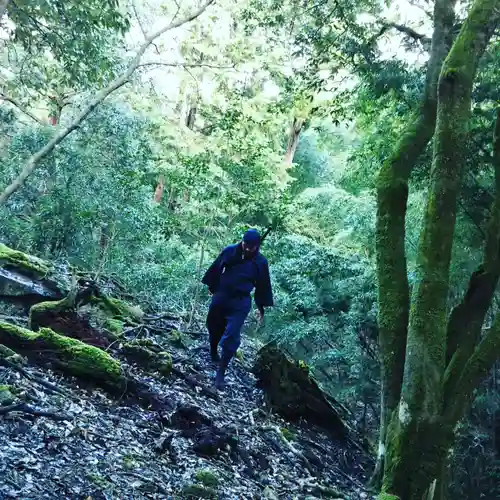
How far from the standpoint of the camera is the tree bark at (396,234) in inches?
206

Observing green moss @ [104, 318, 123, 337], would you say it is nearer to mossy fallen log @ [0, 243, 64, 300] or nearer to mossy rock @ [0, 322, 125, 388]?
mossy fallen log @ [0, 243, 64, 300]

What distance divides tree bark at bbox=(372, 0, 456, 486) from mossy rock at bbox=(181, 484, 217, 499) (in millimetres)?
1833

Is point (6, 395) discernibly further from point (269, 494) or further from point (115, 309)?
point (115, 309)

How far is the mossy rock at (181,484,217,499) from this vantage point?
164 inches

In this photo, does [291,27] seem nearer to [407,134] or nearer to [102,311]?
[407,134]

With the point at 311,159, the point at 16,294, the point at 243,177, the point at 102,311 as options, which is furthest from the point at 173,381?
the point at 311,159

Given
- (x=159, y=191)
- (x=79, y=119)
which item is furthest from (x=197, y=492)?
(x=159, y=191)

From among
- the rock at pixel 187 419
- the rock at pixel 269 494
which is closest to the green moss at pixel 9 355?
the rock at pixel 187 419

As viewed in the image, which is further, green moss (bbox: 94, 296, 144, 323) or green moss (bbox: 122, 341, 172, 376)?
green moss (bbox: 94, 296, 144, 323)

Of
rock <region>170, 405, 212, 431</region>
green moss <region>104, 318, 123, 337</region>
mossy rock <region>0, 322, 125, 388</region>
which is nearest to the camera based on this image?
rock <region>170, 405, 212, 431</region>

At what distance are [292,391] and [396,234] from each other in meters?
2.96

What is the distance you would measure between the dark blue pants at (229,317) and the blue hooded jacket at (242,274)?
0.10m

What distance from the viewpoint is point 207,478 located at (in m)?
4.47

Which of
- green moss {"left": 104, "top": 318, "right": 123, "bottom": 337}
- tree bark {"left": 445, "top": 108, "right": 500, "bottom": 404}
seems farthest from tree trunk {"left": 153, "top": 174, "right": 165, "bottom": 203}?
tree bark {"left": 445, "top": 108, "right": 500, "bottom": 404}
